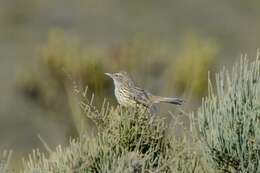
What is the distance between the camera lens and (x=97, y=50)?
1578 centimetres

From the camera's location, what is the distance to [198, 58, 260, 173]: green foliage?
6367mm

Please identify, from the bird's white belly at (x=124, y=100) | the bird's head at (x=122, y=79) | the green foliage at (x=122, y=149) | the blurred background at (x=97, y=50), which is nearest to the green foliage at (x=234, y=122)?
the green foliage at (x=122, y=149)

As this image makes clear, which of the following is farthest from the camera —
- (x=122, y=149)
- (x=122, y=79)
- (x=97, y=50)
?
(x=97, y=50)

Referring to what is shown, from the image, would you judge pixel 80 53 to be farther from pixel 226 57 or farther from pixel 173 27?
pixel 173 27

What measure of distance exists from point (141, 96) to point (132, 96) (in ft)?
0.24

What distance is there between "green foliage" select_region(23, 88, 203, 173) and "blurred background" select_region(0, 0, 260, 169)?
72.7 inches

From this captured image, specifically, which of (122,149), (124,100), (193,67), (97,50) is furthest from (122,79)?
(97,50)

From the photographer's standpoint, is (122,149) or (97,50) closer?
(122,149)

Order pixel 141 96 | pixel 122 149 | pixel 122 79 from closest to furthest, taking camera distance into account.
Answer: pixel 122 149
pixel 141 96
pixel 122 79

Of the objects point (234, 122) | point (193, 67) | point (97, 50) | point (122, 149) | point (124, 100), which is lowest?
point (122, 149)

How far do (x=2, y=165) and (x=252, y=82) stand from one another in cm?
175

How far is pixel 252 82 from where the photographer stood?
6574 mm

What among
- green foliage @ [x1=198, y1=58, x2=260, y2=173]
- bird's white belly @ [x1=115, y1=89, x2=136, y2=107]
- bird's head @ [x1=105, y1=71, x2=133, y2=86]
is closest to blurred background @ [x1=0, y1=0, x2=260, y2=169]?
bird's head @ [x1=105, y1=71, x2=133, y2=86]

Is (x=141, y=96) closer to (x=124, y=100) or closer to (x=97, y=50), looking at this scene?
(x=124, y=100)
